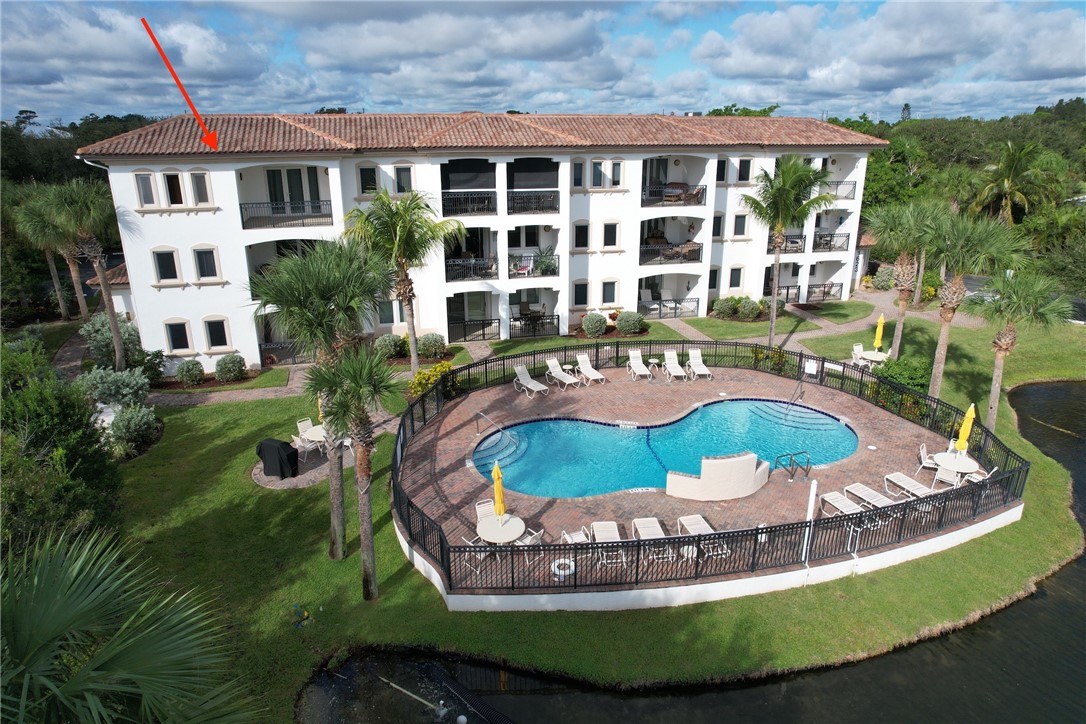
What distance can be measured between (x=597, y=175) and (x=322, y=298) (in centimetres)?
2189

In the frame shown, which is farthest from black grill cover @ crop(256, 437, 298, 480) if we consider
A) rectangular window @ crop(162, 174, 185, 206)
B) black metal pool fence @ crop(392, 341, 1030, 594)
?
rectangular window @ crop(162, 174, 185, 206)

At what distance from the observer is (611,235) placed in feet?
107

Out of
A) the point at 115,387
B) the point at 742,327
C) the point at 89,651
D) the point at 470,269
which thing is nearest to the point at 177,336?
the point at 115,387

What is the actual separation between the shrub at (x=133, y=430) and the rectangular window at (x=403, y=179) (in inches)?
541

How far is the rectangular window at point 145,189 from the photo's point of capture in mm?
24656

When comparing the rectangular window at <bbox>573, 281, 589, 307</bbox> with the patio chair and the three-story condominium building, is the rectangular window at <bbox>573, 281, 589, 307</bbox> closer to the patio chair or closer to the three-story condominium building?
the three-story condominium building

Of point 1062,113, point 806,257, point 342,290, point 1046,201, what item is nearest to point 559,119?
point 806,257

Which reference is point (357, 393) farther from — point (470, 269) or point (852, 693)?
point (470, 269)

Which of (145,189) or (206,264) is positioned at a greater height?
(145,189)

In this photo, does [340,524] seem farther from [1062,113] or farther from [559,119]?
[1062,113]

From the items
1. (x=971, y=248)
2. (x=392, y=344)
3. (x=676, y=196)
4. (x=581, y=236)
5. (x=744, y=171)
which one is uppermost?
(x=744, y=171)

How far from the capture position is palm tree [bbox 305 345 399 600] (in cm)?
1162

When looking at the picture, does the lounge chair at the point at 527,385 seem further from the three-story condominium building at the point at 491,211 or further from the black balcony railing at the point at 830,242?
the black balcony railing at the point at 830,242

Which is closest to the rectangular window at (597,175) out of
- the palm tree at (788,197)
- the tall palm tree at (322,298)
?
the palm tree at (788,197)
